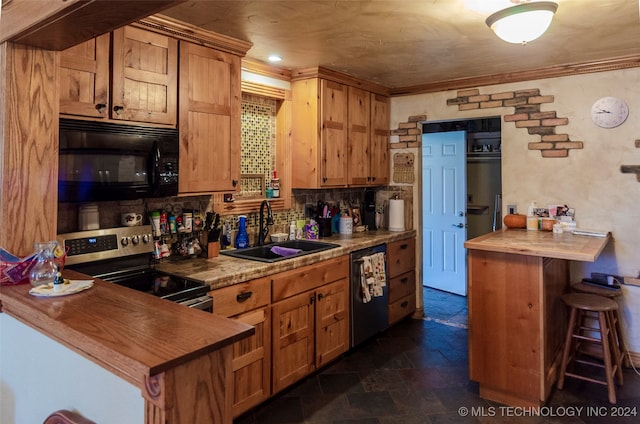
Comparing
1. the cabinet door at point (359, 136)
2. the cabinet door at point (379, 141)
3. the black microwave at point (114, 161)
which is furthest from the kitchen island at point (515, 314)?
the black microwave at point (114, 161)

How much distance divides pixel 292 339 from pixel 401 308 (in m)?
1.56

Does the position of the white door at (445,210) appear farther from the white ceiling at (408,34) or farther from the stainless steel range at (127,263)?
the stainless steel range at (127,263)

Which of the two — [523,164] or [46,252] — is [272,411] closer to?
[46,252]

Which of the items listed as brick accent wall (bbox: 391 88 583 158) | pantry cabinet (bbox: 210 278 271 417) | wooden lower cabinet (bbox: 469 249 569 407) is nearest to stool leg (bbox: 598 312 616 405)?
wooden lower cabinet (bbox: 469 249 569 407)

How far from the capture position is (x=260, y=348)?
8.08ft

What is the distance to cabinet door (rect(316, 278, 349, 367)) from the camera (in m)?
2.91

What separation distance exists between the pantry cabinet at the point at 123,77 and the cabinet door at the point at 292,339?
1.32m

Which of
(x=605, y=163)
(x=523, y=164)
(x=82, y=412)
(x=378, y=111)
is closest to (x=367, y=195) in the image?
(x=378, y=111)

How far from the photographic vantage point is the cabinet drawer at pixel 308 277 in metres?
2.59

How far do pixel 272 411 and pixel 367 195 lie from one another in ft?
7.80

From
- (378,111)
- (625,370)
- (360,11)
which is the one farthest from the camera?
(378,111)

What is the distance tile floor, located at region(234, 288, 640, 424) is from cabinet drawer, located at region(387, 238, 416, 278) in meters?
0.67

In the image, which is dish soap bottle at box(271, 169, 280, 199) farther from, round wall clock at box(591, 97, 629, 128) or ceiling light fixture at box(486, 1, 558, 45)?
round wall clock at box(591, 97, 629, 128)

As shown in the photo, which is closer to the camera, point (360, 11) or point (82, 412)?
point (82, 412)
